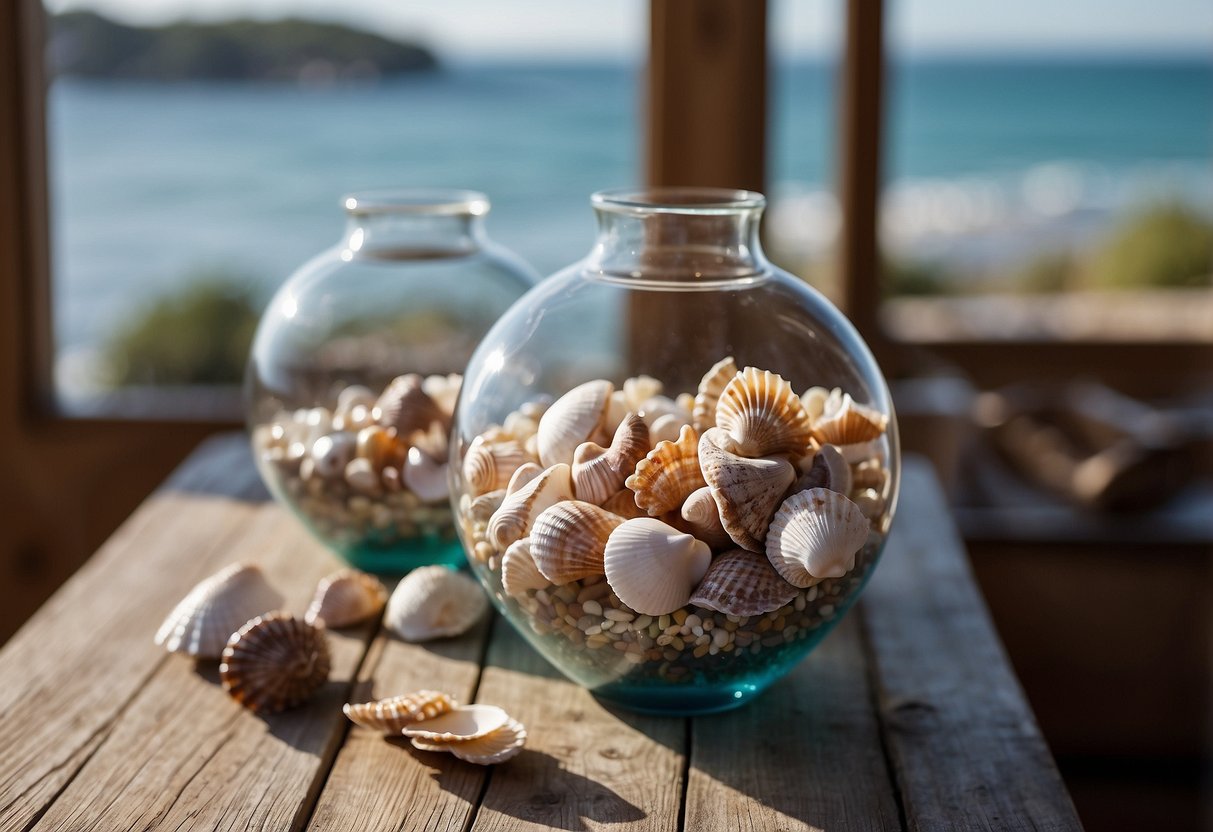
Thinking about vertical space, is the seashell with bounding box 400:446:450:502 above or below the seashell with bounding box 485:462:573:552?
below

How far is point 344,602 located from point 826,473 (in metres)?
0.44

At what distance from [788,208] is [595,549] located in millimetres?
11495

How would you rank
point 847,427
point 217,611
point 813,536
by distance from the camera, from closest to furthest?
point 813,536
point 847,427
point 217,611

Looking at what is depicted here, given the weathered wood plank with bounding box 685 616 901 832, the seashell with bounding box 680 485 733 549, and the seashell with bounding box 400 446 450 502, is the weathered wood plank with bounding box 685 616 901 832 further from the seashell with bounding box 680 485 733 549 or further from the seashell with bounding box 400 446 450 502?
the seashell with bounding box 400 446 450 502

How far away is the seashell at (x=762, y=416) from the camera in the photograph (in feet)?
2.61

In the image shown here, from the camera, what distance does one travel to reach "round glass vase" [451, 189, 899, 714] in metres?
0.77

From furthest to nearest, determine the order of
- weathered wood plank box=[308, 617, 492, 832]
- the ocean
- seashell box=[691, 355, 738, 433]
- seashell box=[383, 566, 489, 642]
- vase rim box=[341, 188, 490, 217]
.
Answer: the ocean, vase rim box=[341, 188, 490, 217], seashell box=[383, 566, 489, 642], seashell box=[691, 355, 738, 433], weathered wood plank box=[308, 617, 492, 832]

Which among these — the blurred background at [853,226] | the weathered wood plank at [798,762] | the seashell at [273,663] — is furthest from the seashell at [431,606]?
the blurred background at [853,226]

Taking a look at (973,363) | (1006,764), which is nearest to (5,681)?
(1006,764)

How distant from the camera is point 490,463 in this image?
2.89ft

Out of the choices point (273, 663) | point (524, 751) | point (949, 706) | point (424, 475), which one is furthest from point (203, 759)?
point (949, 706)

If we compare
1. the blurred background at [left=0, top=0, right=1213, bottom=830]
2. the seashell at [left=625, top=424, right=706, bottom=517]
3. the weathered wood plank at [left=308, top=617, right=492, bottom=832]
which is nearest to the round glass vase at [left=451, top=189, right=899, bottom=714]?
the seashell at [left=625, top=424, right=706, bottom=517]

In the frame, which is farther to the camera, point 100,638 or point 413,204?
point 413,204

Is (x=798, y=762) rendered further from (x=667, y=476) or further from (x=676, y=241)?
(x=676, y=241)
